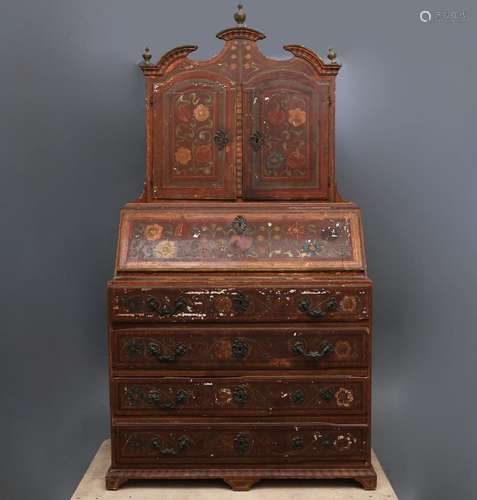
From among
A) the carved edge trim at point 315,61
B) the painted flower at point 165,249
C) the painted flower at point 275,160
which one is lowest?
the painted flower at point 165,249

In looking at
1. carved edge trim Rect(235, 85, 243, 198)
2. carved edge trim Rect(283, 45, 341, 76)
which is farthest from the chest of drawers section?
carved edge trim Rect(283, 45, 341, 76)

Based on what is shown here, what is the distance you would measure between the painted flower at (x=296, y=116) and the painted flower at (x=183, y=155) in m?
0.52

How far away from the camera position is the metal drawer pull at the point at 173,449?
11.7 feet

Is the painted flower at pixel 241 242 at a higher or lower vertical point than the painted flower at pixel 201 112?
lower

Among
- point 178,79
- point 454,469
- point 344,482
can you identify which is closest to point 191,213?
point 178,79

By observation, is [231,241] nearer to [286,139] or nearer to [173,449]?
[286,139]

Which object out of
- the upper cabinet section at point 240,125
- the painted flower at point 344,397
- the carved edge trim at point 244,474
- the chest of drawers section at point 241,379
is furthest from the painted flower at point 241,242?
the carved edge trim at point 244,474

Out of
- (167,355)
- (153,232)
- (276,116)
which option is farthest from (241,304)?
(276,116)

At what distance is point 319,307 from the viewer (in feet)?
11.4

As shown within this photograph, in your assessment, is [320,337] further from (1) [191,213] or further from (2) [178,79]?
(2) [178,79]

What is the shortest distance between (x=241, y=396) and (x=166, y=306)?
528 millimetres

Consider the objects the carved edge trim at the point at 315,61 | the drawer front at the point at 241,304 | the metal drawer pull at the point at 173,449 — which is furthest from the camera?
the carved edge trim at the point at 315,61

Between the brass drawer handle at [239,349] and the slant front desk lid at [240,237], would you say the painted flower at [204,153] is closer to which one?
the slant front desk lid at [240,237]

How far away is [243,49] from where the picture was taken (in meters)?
3.83
